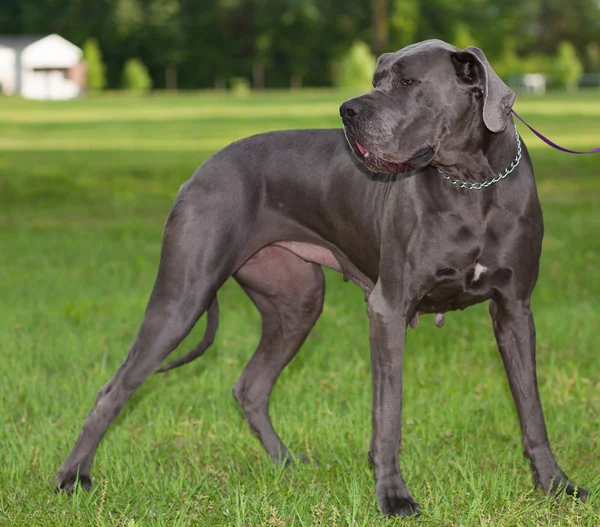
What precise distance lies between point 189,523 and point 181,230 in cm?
130

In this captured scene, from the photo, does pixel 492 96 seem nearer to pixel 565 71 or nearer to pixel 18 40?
pixel 565 71

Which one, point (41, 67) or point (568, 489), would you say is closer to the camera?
point (568, 489)

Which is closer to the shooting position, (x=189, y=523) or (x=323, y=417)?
(x=189, y=523)

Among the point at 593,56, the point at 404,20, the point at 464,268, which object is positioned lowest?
the point at 593,56

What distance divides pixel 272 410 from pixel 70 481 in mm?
1374

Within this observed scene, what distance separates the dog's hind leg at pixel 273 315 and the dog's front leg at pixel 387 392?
3.15ft

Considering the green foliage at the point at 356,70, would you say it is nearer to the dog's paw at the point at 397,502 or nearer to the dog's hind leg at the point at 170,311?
the dog's hind leg at the point at 170,311

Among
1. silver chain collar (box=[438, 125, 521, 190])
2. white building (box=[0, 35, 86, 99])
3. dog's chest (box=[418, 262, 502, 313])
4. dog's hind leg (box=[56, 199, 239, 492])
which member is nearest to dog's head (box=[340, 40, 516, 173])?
silver chain collar (box=[438, 125, 521, 190])

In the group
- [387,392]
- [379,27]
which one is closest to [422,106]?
[387,392]

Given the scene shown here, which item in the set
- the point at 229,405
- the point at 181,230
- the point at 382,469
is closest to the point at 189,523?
the point at 382,469

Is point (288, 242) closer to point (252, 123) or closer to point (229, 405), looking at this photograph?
point (229, 405)

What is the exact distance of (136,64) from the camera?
7219cm

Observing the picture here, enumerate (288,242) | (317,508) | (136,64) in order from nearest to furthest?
(317,508), (288,242), (136,64)

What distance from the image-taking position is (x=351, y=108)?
12.9 ft
